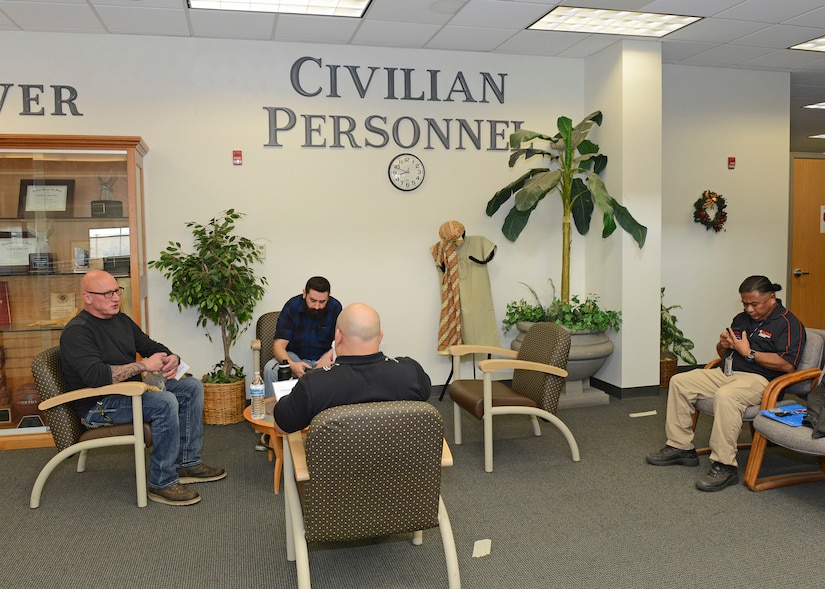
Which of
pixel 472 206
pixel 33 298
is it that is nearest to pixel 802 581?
pixel 472 206

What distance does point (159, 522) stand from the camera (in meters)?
3.52

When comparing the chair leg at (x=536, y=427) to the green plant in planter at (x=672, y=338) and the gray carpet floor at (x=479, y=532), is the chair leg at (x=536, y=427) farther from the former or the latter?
the green plant in planter at (x=672, y=338)

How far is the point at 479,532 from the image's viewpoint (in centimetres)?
335

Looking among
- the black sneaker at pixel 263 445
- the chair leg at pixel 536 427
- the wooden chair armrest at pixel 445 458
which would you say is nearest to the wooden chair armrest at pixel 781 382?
the chair leg at pixel 536 427

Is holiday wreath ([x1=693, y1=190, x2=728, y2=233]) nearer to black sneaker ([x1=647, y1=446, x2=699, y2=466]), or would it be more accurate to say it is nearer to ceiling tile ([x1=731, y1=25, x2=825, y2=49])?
ceiling tile ([x1=731, y1=25, x2=825, y2=49])

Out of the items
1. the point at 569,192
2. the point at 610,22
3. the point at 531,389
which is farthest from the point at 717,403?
the point at 610,22

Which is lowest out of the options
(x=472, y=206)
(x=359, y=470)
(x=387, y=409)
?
(x=359, y=470)

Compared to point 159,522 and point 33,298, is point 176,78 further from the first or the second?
point 159,522

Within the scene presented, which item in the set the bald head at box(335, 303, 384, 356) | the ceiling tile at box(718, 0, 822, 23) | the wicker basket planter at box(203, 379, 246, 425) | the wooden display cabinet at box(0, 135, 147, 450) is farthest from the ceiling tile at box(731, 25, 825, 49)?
the wicker basket planter at box(203, 379, 246, 425)

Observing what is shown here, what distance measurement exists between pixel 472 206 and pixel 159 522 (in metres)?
3.78

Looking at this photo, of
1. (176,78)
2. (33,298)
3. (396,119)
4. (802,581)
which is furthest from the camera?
(396,119)

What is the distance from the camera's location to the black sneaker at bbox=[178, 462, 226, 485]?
13.3 feet

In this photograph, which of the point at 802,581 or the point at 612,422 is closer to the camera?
the point at 802,581

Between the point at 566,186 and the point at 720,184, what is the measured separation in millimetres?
1959
